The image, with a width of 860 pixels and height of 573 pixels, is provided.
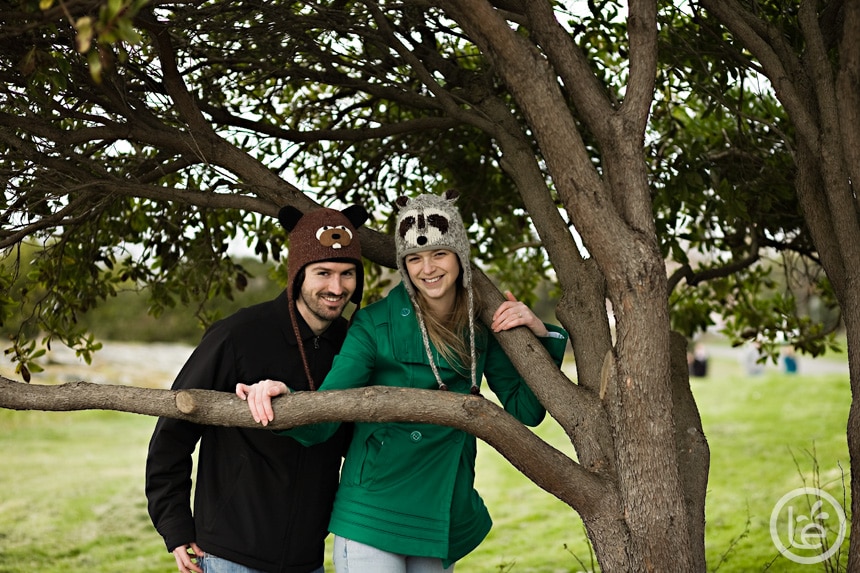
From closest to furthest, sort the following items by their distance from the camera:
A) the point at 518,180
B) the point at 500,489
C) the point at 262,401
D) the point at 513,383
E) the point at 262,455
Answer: the point at 262,401 < the point at 262,455 < the point at 513,383 < the point at 518,180 < the point at 500,489

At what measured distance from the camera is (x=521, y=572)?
903 cm

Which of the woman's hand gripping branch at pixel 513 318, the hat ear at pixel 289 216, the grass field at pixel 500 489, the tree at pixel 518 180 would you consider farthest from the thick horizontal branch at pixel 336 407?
the grass field at pixel 500 489

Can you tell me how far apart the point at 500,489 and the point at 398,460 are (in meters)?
11.6

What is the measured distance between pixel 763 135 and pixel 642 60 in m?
2.49

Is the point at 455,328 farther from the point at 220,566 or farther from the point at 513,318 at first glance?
the point at 220,566

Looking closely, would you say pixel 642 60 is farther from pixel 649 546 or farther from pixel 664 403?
pixel 649 546

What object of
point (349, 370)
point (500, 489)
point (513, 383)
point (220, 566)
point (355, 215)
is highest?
point (355, 215)

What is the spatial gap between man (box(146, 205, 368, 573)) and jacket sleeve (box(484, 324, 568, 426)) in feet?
1.94

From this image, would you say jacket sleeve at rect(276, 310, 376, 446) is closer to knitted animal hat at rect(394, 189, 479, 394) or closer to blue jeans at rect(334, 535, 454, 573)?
knitted animal hat at rect(394, 189, 479, 394)

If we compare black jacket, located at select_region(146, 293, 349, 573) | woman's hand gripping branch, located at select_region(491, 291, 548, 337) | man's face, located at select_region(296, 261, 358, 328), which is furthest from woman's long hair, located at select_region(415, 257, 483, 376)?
black jacket, located at select_region(146, 293, 349, 573)

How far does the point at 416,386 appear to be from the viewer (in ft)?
11.0

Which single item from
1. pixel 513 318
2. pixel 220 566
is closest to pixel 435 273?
pixel 513 318

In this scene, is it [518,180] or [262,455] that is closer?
[262,455]

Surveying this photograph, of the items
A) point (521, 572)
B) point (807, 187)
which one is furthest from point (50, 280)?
point (521, 572)
